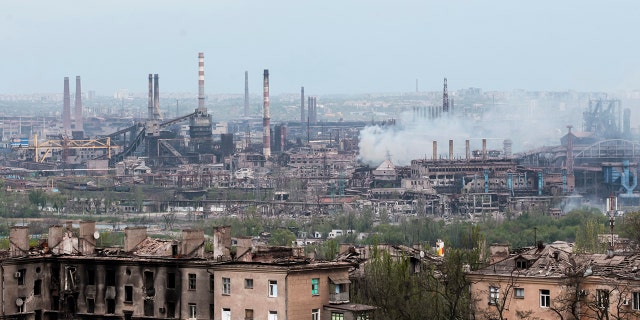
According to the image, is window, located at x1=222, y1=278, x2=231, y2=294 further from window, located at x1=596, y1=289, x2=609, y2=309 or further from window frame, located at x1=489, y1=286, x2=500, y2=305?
window, located at x1=596, y1=289, x2=609, y2=309

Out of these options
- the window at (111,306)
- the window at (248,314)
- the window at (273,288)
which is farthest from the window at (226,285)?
the window at (111,306)

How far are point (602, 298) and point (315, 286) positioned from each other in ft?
12.2

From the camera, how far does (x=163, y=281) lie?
27109 millimetres

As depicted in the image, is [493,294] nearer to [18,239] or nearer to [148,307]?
[148,307]

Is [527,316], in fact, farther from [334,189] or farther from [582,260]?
[334,189]

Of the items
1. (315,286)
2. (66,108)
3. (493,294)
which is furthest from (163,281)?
(66,108)

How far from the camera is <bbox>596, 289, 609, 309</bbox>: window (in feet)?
77.0

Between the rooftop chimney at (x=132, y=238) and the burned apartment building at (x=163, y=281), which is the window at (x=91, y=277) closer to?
the burned apartment building at (x=163, y=281)

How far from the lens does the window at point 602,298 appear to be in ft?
77.0

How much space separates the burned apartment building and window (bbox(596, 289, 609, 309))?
3047 mm

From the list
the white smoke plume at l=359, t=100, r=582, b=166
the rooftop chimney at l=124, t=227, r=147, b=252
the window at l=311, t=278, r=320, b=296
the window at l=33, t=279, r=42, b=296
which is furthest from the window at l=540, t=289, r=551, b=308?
the white smoke plume at l=359, t=100, r=582, b=166

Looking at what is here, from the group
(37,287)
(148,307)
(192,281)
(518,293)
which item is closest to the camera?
(518,293)

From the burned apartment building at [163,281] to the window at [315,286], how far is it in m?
0.01

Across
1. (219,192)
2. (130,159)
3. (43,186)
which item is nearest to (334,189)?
(219,192)
